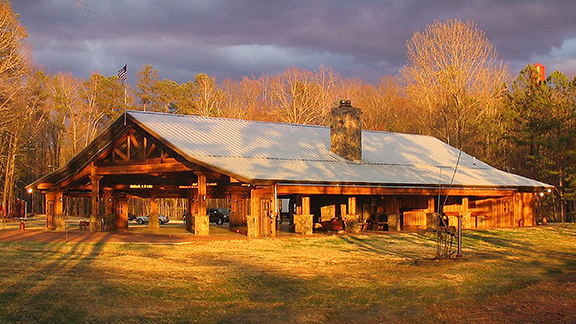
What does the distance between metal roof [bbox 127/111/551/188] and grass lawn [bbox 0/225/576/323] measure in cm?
437

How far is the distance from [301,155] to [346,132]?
2972 mm

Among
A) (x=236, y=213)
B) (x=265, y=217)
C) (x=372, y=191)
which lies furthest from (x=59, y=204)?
(x=372, y=191)

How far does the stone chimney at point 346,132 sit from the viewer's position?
35.0 meters

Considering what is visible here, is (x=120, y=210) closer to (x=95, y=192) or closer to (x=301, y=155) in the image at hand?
(x=95, y=192)

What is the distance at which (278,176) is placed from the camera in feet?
90.4

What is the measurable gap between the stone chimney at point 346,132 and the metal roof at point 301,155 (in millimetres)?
523

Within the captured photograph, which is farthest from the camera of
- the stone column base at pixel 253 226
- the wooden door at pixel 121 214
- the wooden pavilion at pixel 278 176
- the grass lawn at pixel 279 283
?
the wooden door at pixel 121 214

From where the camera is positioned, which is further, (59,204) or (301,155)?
(59,204)

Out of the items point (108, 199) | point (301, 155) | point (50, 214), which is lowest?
point (50, 214)

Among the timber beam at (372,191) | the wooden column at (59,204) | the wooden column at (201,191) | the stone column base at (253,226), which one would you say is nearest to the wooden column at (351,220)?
the timber beam at (372,191)

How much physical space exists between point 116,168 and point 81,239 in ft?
18.3

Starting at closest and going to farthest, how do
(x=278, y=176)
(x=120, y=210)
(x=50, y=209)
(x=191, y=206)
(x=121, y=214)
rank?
A: (x=278, y=176) → (x=50, y=209) → (x=191, y=206) → (x=121, y=214) → (x=120, y=210)

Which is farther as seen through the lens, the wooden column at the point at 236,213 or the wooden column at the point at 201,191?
the wooden column at the point at 236,213

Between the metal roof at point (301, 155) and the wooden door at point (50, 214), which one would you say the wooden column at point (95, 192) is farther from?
the metal roof at point (301, 155)
